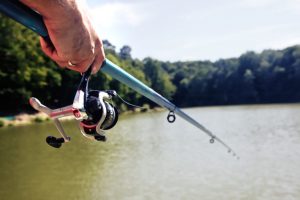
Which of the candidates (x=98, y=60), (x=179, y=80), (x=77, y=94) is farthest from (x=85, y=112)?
(x=179, y=80)

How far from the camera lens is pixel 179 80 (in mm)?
107125

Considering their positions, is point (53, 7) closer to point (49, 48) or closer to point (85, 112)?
point (49, 48)

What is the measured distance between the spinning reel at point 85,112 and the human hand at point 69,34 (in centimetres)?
10

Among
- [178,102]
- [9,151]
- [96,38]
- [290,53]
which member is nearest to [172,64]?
[178,102]

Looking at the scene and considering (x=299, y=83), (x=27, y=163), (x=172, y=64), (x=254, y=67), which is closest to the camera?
(x=27, y=163)

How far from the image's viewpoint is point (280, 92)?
281 feet

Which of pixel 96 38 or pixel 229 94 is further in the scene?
pixel 229 94

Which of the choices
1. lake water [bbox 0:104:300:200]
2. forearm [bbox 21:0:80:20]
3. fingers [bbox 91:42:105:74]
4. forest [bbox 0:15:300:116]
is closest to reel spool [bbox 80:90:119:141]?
fingers [bbox 91:42:105:74]

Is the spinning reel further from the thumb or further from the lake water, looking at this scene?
the lake water

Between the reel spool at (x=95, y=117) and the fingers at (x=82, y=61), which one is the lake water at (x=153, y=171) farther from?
the fingers at (x=82, y=61)

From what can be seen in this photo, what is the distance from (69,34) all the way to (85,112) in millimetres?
271

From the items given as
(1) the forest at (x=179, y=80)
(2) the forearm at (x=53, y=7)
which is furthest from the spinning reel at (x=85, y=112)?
(1) the forest at (x=179, y=80)

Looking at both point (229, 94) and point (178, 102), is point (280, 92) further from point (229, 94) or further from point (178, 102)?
point (178, 102)

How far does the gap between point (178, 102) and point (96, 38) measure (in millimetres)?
97114
